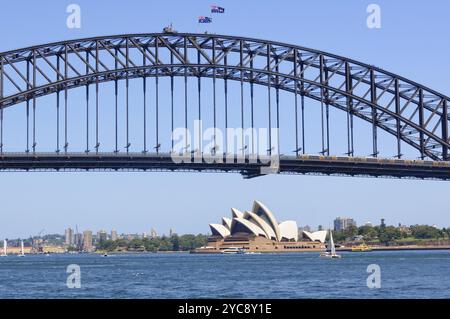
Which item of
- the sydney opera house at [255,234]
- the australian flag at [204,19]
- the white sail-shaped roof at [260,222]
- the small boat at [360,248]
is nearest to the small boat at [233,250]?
the sydney opera house at [255,234]

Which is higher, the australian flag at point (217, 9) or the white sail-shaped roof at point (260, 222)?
the australian flag at point (217, 9)

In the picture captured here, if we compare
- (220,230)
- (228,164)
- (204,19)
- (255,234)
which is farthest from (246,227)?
(204,19)

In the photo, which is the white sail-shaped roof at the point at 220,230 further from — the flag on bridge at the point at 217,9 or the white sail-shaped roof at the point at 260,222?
the flag on bridge at the point at 217,9

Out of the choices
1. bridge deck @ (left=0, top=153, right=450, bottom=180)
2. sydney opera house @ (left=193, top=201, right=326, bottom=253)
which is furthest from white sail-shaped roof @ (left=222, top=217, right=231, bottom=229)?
bridge deck @ (left=0, top=153, right=450, bottom=180)

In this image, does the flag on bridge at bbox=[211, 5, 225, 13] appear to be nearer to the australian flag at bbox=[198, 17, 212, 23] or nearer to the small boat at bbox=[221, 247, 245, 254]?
the australian flag at bbox=[198, 17, 212, 23]

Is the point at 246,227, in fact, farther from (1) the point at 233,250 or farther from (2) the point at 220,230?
(2) the point at 220,230
